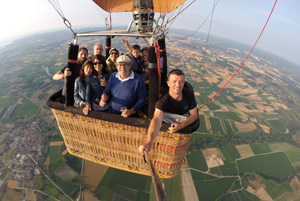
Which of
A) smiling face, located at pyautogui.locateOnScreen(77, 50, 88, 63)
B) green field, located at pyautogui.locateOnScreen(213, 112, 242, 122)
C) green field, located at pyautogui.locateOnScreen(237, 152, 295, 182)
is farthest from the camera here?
green field, located at pyautogui.locateOnScreen(213, 112, 242, 122)

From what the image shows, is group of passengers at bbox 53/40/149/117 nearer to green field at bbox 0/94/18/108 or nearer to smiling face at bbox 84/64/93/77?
smiling face at bbox 84/64/93/77

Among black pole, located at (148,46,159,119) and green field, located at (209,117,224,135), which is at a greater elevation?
black pole, located at (148,46,159,119)

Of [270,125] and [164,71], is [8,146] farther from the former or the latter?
[270,125]

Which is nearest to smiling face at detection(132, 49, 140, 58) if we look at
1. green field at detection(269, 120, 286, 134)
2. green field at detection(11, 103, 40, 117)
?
green field at detection(11, 103, 40, 117)

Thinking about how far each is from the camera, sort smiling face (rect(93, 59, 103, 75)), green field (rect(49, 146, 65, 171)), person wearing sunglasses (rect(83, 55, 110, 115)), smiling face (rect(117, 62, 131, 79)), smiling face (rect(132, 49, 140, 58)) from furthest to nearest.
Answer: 1. green field (rect(49, 146, 65, 171))
2. smiling face (rect(132, 49, 140, 58))
3. smiling face (rect(93, 59, 103, 75))
4. person wearing sunglasses (rect(83, 55, 110, 115))
5. smiling face (rect(117, 62, 131, 79))

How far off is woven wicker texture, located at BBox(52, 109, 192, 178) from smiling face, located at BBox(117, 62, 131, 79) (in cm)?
59

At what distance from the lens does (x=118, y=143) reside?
1605mm

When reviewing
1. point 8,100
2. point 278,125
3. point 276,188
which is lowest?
point 278,125

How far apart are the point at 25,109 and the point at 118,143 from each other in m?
40.6

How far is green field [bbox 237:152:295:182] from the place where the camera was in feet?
64.1

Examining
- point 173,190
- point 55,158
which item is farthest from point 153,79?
point 55,158

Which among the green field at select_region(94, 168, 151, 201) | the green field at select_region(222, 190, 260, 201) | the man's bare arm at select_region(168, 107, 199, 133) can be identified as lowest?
the green field at select_region(222, 190, 260, 201)

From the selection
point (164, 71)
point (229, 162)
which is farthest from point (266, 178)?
point (164, 71)

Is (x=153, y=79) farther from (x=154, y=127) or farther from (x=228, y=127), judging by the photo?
(x=228, y=127)
